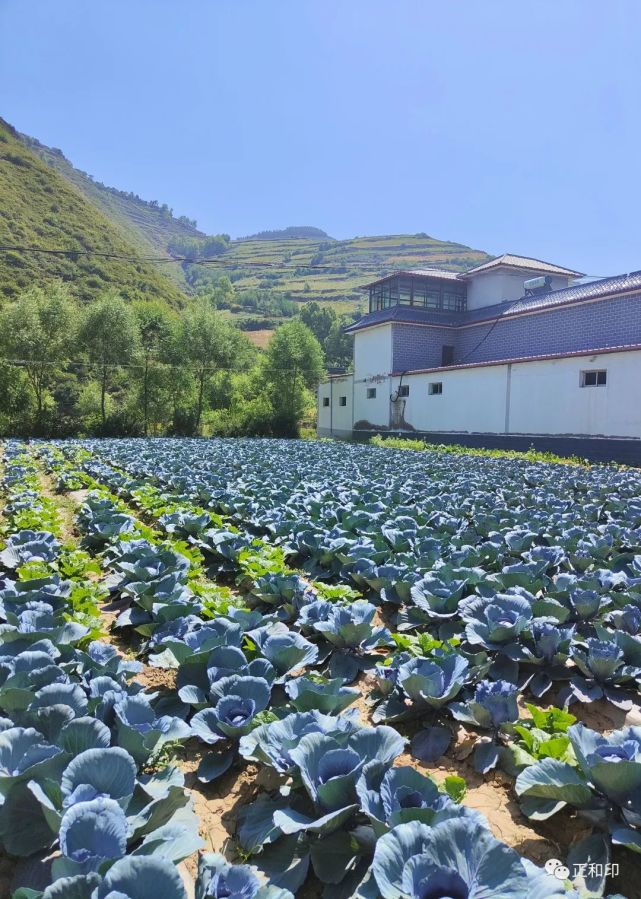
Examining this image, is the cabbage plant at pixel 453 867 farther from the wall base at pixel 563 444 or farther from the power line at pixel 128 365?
the power line at pixel 128 365

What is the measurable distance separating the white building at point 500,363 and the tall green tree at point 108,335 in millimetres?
11975

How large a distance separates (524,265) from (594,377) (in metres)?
13.8

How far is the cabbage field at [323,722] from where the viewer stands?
1.35 m

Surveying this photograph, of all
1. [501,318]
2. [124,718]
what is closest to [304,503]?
[124,718]

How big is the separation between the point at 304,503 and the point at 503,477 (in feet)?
16.0

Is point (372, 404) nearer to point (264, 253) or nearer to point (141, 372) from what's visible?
point (141, 372)

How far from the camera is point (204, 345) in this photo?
98.3ft

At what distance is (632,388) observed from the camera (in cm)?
1455

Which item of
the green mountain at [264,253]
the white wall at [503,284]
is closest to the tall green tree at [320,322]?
the green mountain at [264,253]

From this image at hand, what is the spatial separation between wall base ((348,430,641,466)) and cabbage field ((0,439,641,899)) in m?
11.1

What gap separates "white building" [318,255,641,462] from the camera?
15.6m

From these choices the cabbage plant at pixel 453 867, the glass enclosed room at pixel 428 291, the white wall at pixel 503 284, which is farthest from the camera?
the glass enclosed room at pixel 428 291

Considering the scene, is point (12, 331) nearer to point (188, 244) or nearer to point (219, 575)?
point (219, 575)

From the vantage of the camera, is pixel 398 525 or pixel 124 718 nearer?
pixel 124 718
